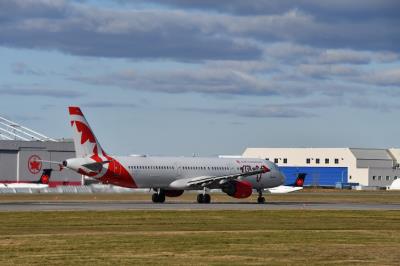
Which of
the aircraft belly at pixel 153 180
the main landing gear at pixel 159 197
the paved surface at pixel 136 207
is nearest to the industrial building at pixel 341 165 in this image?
the main landing gear at pixel 159 197

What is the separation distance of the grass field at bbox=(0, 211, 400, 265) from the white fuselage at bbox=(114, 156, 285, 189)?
63.2 feet

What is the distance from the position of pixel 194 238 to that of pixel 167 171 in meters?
40.3

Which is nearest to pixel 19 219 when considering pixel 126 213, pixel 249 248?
pixel 126 213

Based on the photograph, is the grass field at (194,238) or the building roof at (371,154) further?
the building roof at (371,154)

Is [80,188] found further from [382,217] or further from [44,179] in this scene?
[382,217]

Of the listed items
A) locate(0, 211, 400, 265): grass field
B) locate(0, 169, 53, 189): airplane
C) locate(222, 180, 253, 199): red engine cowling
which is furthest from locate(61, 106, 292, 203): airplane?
locate(0, 169, 53, 189): airplane

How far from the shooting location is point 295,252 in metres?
32.0

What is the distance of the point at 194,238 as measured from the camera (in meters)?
37.3

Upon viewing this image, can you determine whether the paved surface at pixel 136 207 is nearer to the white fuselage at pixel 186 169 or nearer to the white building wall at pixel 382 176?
the white fuselage at pixel 186 169

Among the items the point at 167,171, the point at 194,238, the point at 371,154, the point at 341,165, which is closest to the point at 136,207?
the point at 167,171

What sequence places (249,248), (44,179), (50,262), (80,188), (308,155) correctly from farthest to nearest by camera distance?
1. (308,155)
2. (44,179)
3. (80,188)
4. (249,248)
5. (50,262)

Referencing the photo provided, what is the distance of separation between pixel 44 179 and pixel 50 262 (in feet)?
321

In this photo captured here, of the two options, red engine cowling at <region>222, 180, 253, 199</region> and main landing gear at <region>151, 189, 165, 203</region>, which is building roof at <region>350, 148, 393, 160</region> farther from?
main landing gear at <region>151, 189, 165, 203</region>

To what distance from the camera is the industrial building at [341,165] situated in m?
182
